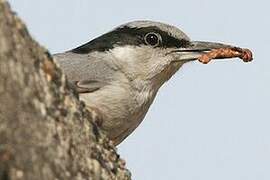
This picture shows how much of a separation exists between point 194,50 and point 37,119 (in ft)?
13.3

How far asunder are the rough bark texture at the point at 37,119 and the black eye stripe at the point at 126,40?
9.78 feet

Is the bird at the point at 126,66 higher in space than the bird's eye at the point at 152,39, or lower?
lower

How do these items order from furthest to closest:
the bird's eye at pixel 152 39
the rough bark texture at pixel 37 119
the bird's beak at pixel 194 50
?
1. the bird's eye at pixel 152 39
2. the bird's beak at pixel 194 50
3. the rough bark texture at pixel 37 119

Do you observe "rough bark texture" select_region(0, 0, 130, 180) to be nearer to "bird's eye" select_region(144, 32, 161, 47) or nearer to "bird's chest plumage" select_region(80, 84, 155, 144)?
"bird's chest plumage" select_region(80, 84, 155, 144)

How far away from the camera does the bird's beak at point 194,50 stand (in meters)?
7.71

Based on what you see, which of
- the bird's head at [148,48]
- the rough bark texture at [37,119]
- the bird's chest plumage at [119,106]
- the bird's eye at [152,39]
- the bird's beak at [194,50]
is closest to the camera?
the rough bark texture at [37,119]

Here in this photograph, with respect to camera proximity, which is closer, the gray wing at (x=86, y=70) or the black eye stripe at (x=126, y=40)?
the gray wing at (x=86, y=70)

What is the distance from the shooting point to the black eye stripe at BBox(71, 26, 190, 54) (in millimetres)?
7781

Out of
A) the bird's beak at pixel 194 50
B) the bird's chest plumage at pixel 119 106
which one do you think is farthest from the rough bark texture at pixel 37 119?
the bird's beak at pixel 194 50

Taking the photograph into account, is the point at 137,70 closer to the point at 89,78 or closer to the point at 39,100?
the point at 89,78

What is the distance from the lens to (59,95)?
447 cm

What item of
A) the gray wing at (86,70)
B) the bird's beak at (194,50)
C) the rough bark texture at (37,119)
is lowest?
the gray wing at (86,70)

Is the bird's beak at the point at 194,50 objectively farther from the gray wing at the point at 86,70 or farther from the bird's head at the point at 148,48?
the gray wing at the point at 86,70

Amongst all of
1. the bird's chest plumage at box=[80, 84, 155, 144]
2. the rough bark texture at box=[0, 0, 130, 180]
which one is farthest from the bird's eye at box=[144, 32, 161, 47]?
the rough bark texture at box=[0, 0, 130, 180]
